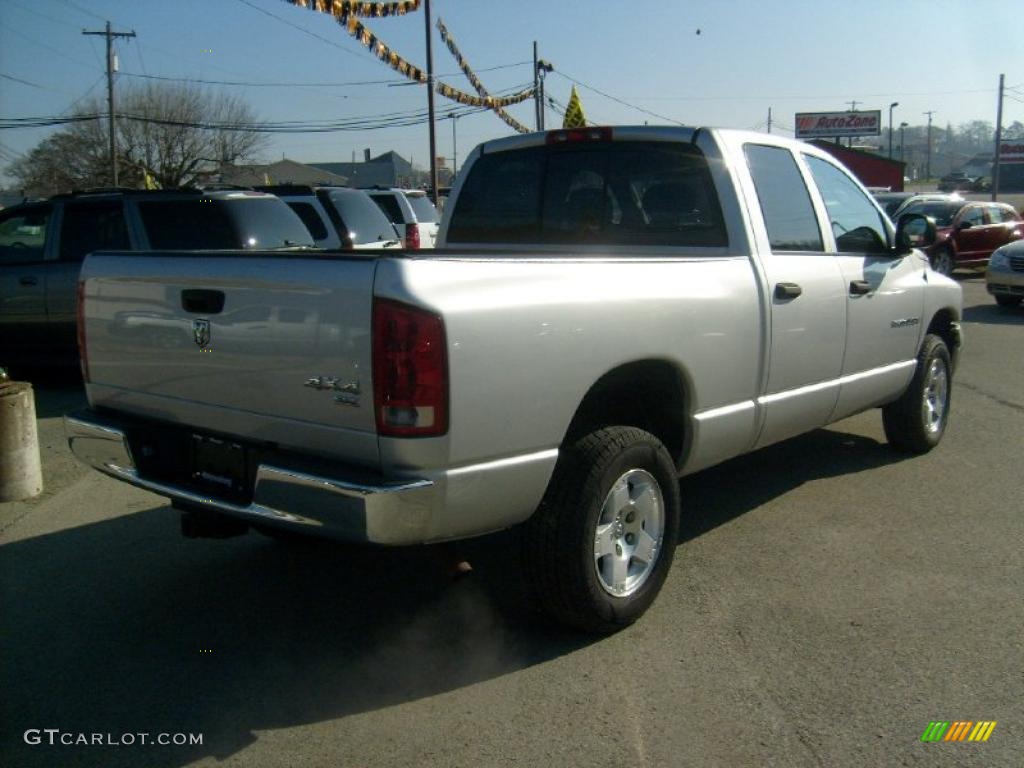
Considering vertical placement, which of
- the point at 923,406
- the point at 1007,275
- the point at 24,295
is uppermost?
the point at 24,295

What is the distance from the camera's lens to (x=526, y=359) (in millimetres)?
3363

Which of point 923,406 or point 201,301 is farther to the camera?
point 923,406

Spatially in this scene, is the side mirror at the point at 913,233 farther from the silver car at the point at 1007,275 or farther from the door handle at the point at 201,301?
the silver car at the point at 1007,275

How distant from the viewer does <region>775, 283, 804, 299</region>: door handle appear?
15.5 ft

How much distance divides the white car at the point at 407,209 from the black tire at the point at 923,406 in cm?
1056

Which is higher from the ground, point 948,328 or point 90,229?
point 90,229

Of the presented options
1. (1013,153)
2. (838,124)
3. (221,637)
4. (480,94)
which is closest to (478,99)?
(480,94)

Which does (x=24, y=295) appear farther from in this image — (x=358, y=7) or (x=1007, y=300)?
(x=1007, y=300)

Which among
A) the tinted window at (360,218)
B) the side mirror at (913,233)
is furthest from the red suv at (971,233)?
the side mirror at (913,233)

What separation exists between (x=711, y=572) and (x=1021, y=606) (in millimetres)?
1322

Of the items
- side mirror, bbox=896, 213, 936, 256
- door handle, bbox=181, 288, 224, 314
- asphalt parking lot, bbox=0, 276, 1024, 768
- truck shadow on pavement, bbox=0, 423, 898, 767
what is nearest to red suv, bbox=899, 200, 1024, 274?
side mirror, bbox=896, 213, 936, 256

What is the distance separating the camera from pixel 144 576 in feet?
15.5

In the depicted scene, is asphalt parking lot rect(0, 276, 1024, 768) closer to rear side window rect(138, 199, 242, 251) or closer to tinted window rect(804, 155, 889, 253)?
tinted window rect(804, 155, 889, 253)

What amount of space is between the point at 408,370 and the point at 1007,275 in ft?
49.7
